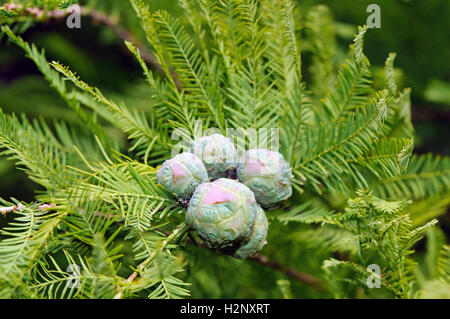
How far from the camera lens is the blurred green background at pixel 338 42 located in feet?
4.99

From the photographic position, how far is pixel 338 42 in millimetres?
1720

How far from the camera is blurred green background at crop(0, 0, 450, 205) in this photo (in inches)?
59.9

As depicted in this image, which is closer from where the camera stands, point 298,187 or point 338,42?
point 298,187

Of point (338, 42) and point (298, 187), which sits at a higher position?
point (338, 42)

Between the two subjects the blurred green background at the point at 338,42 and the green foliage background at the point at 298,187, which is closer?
the green foliage background at the point at 298,187

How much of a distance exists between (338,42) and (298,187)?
110 cm

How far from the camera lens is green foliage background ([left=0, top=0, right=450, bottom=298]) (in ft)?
2.30

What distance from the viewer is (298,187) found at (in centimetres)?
85

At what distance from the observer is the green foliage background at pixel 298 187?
70cm

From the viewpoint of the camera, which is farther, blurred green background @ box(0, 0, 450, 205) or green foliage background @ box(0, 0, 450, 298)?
blurred green background @ box(0, 0, 450, 205)

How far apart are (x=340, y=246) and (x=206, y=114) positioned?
508mm
